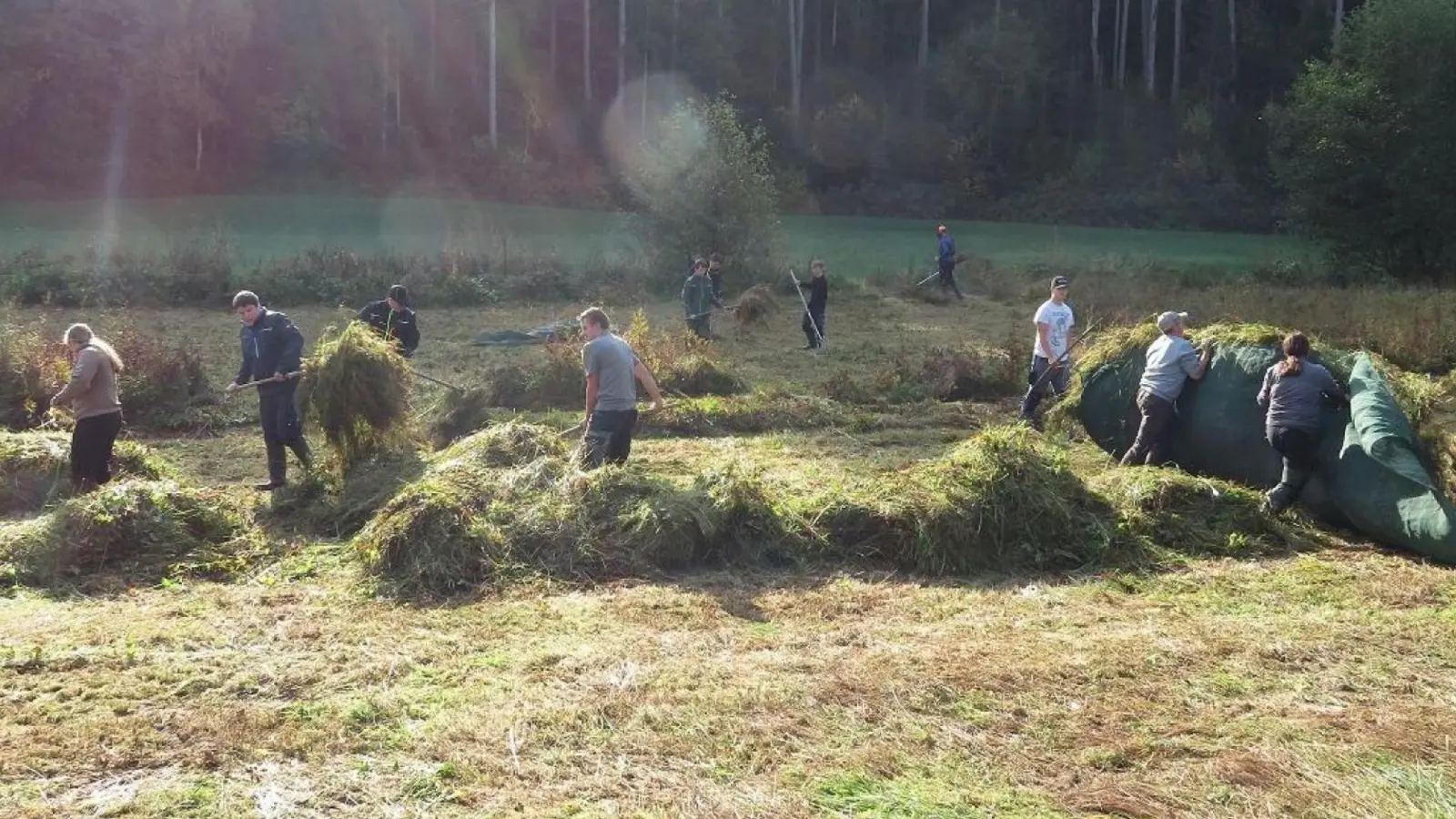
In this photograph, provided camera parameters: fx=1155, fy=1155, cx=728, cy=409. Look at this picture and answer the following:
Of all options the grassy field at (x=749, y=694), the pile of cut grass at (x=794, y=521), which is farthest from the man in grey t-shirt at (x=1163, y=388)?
the grassy field at (x=749, y=694)

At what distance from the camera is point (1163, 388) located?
372 inches

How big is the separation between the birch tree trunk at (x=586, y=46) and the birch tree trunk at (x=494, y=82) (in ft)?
13.2

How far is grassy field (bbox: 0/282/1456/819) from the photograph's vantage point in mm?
4293

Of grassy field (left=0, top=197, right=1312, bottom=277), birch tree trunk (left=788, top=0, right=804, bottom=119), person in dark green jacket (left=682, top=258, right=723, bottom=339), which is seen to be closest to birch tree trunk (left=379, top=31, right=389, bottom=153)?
grassy field (left=0, top=197, right=1312, bottom=277)

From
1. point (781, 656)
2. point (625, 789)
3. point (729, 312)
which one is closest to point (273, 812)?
A: point (625, 789)

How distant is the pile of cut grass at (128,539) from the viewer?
729cm

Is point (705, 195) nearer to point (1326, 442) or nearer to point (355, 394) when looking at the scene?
point (355, 394)

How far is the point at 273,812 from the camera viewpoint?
4.19 metres

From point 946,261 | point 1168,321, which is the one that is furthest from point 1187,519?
point 946,261

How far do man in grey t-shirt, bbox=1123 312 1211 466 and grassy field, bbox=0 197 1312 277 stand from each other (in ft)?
68.9

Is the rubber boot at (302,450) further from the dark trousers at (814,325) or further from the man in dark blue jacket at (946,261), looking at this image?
the man in dark blue jacket at (946,261)

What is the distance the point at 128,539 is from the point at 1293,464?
8.05 meters

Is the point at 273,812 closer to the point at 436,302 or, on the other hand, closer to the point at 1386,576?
the point at 1386,576

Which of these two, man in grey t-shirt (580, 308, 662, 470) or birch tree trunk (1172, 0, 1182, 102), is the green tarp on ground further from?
birch tree trunk (1172, 0, 1182, 102)
